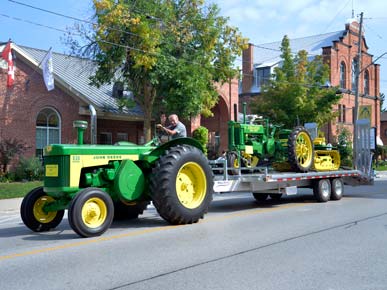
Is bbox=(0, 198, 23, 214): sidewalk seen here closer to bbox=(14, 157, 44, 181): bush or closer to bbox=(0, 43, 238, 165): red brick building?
bbox=(14, 157, 44, 181): bush

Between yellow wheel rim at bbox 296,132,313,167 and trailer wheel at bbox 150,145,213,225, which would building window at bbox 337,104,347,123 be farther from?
trailer wheel at bbox 150,145,213,225

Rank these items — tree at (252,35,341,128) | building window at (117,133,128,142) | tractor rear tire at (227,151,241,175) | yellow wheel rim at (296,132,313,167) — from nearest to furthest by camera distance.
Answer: tractor rear tire at (227,151,241,175) < yellow wheel rim at (296,132,313,167) < building window at (117,133,128,142) < tree at (252,35,341,128)

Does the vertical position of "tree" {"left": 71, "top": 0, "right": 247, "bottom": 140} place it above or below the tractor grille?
above

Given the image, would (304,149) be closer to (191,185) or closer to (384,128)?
(191,185)

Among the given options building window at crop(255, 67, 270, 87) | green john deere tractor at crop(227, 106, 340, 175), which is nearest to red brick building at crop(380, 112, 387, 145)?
building window at crop(255, 67, 270, 87)

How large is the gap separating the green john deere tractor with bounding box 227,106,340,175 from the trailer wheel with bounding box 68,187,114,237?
464 cm

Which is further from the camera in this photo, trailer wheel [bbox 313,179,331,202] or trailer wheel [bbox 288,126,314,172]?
trailer wheel [bbox 313,179,331,202]

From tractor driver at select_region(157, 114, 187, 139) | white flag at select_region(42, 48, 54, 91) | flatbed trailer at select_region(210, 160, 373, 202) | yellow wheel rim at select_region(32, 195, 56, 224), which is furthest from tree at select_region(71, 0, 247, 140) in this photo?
yellow wheel rim at select_region(32, 195, 56, 224)

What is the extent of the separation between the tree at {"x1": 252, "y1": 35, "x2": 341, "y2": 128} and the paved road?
22.4 m

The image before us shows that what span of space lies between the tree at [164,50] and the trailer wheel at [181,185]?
10.6 meters

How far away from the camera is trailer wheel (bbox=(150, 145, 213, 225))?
929cm

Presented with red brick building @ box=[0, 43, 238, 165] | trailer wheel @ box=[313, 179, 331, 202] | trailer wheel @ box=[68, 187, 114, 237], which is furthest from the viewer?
red brick building @ box=[0, 43, 238, 165]

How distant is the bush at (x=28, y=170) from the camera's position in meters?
21.5

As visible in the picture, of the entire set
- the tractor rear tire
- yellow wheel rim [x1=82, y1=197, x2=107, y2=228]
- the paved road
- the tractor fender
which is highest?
the tractor fender
